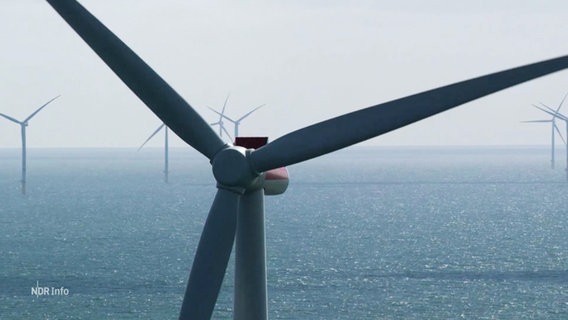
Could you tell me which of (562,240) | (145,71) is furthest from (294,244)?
(145,71)

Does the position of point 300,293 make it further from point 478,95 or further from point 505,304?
point 478,95

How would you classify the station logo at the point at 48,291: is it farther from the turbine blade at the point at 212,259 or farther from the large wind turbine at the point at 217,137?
the turbine blade at the point at 212,259

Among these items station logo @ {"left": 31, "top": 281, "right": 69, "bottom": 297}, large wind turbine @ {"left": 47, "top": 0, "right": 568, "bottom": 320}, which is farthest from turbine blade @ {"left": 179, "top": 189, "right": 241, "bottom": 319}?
station logo @ {"left": 31, "top": 281, "right": 69, "bottom": 297}

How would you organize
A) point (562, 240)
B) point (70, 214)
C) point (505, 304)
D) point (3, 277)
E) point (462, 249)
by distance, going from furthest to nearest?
point (70, 214) < point (562, 240) < point (462, 249) < point (3, 277) < point (505, 304)

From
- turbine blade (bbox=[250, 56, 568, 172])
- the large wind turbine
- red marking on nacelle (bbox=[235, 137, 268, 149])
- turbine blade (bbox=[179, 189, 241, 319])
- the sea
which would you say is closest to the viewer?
turbine blade (bbox=[250, 56, 568, 172])

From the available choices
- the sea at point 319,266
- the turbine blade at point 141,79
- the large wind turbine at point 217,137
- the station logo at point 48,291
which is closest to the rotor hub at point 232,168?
the large wind turbine at point 217,137

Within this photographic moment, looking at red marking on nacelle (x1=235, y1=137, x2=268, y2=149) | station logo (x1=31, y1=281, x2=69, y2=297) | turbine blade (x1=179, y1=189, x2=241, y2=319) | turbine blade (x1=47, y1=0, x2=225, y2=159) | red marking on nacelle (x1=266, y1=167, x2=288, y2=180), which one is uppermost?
turbine blade (x1=47, y1=0, x2=225, y2=159)

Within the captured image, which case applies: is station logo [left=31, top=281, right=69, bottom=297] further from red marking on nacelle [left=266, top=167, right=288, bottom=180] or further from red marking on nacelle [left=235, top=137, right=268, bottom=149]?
red marking on nacelle [left=235, top=137, right=268, bottom=149]
